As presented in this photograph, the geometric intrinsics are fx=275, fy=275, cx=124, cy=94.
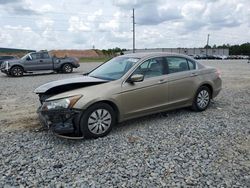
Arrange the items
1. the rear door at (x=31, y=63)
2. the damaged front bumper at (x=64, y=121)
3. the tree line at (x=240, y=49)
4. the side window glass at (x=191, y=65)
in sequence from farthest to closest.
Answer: the tree line at (x=240, y=49)
the rear door at (x=31, y=63)
the side window glass at (x=191, y=65)
the damaged front bumper at (x=64, y=121)

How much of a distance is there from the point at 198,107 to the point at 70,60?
15007 millimetres

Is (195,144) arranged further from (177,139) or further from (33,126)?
(33,126)

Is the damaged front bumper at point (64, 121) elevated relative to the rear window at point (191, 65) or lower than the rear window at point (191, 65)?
lower

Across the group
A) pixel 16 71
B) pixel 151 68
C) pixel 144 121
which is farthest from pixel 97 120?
pixel 16 71

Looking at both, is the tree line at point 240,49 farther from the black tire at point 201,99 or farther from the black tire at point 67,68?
the black tire at point 201,99

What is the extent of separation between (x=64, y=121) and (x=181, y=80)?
2875 millimetres

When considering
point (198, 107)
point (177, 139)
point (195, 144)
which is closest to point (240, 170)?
point (195, 144)

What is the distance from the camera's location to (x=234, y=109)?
7184 mm

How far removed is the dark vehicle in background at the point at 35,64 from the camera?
1817cm

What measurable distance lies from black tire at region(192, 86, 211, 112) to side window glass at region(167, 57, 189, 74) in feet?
2.36

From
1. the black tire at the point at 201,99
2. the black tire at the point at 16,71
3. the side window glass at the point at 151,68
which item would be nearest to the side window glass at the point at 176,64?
the side window glass at the point at 151,68

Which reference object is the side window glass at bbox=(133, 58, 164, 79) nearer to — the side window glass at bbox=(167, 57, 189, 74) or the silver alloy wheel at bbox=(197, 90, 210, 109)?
the side window glass at bbox=(167, 57, 189, 74)

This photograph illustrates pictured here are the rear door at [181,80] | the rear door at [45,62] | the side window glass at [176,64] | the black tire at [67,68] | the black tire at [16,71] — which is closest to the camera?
the rear door at [181,80]

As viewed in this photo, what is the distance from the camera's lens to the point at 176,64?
21.1 ft
